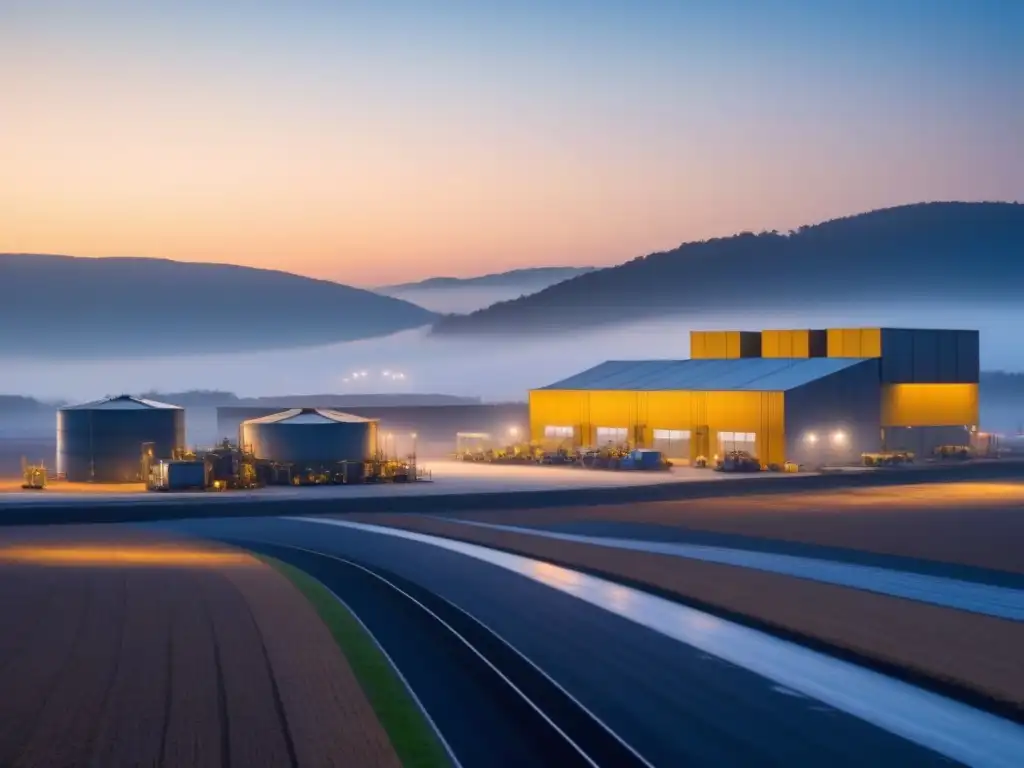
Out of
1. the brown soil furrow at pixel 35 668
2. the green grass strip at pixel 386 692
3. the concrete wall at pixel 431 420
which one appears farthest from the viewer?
the concrete wall at pixel 431 420

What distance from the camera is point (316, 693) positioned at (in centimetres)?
1686

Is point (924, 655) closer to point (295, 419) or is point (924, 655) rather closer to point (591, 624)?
point (591, 624)

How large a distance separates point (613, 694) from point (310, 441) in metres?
44.3

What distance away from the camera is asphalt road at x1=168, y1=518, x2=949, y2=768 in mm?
14195

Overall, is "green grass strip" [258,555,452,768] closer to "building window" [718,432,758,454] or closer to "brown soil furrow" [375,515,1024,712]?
"brown soil furrow" [375,515,1024,712]

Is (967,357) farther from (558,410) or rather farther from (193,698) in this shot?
(193,698)

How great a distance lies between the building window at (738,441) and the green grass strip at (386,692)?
41542 millimetres

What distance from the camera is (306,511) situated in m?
48.1

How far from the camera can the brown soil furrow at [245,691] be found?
46.1 ft

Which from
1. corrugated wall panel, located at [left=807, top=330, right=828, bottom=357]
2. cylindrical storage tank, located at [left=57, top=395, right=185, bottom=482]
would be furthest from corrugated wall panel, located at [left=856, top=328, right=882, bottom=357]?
cylindrical storage tank, located at [left=57, top=395, right=185, bottom=482]

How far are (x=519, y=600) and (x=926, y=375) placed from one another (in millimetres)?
49913

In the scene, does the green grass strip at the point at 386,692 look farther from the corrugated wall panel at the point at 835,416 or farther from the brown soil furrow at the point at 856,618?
the corrugated wall panel at the point at 835,416

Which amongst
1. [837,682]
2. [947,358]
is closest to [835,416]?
[947,358]

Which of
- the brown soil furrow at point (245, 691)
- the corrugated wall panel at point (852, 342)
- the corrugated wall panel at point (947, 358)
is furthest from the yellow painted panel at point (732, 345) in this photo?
the brown soil furrow at point (245, 691)
